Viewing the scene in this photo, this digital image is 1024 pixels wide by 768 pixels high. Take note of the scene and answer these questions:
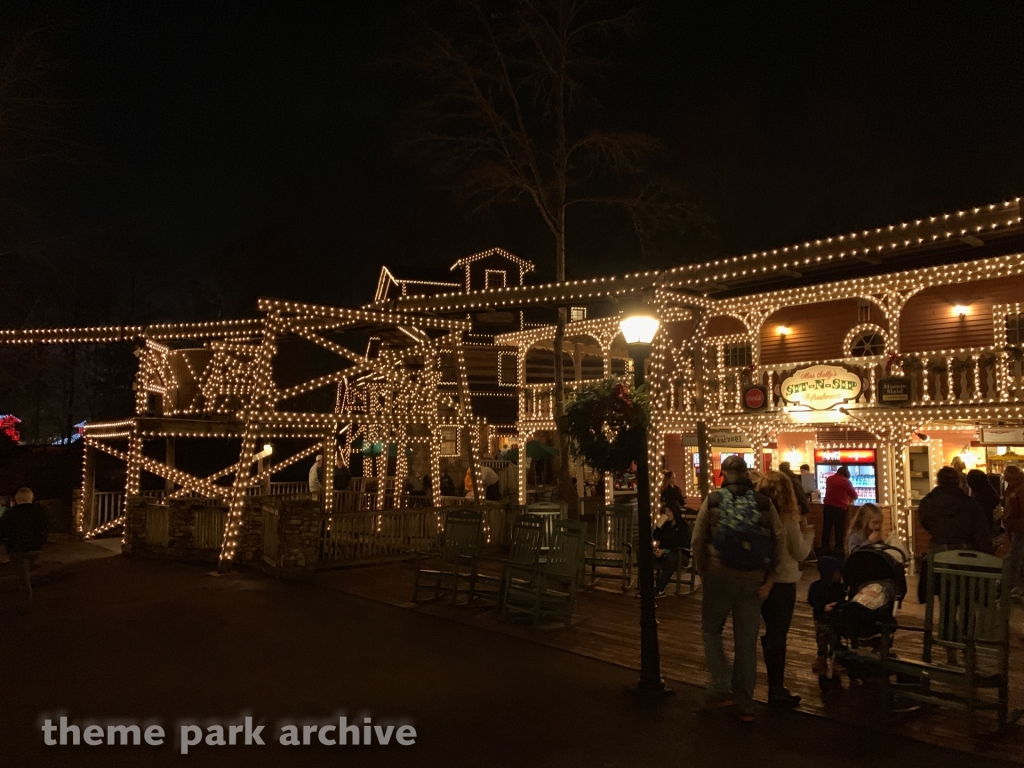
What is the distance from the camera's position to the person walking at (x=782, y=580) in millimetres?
5766

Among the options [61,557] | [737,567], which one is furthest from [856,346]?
[61,557]

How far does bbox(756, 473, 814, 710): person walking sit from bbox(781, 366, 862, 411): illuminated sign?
30.8 ft

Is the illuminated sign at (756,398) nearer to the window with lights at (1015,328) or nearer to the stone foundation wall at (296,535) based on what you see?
the window with lights at (1015,328)

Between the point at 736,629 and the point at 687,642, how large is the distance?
2363 mm

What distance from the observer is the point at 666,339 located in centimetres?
1633

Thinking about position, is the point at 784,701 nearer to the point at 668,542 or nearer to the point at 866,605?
the point at 866,605

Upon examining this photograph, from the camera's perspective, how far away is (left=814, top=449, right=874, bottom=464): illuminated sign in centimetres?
1730

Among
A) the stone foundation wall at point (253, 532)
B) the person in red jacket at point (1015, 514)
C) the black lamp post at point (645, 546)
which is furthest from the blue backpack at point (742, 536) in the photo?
the stone foundation wall at point (253, 532)

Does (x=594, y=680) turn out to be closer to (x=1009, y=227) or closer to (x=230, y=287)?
(x=1009, y=227)

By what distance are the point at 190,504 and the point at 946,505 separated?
12.1 meters

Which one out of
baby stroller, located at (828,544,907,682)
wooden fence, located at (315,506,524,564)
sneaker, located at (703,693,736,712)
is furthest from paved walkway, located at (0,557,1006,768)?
wooden fence, located at (315,506,524,564)

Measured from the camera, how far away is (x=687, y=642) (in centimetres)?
796

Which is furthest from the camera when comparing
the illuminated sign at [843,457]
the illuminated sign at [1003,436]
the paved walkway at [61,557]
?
the illuminated sign at [843,457]

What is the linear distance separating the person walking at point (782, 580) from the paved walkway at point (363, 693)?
33cm
